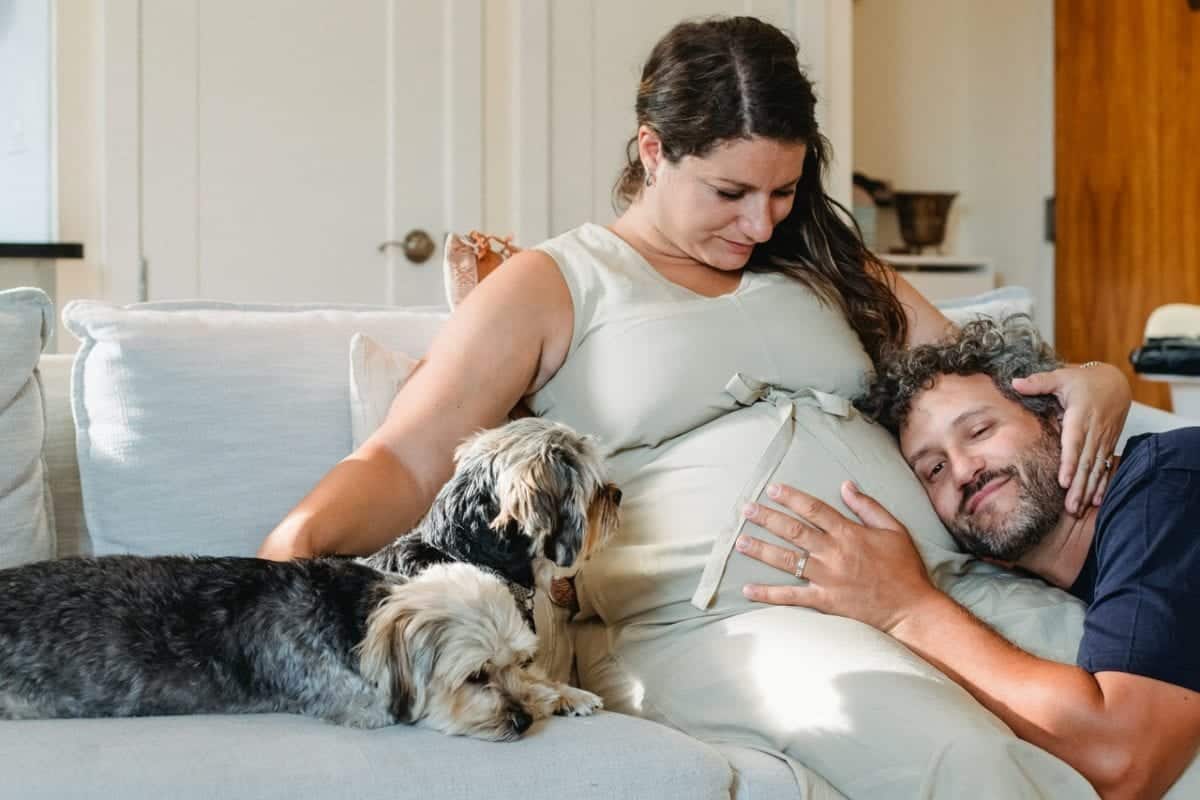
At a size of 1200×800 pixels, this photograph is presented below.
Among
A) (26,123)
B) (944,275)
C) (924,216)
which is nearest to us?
(26,123)

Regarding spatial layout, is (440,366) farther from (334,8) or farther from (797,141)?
(334,8)

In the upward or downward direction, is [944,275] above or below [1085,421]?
above

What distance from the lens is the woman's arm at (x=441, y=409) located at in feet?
5.60

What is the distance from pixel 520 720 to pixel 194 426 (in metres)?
0.81

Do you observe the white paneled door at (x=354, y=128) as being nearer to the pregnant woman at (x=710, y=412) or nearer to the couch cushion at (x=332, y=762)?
the pregnant woman at (x=710, y=412)

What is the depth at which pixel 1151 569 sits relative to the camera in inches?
61.1

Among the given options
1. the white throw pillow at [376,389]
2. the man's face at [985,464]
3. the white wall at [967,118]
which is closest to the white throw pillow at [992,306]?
the man's face at [985,464]

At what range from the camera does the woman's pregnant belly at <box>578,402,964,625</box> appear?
1.76 m

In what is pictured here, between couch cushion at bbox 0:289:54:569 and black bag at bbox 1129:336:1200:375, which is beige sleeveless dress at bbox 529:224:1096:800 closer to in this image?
couch cushion at bbox 0:289:54:569

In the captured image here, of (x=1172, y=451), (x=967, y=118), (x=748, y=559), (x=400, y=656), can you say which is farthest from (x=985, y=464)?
(x=967, y=118)

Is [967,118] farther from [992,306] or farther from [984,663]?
[984,663]

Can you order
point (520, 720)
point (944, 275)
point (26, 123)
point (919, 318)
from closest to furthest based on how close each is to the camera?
point (520, 720) → point (919, 318) → point (26, 123) → point (944, 275)

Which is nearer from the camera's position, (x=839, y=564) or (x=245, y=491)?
(x=839, y=564)

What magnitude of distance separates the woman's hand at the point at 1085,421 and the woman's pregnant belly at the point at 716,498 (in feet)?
0.66
